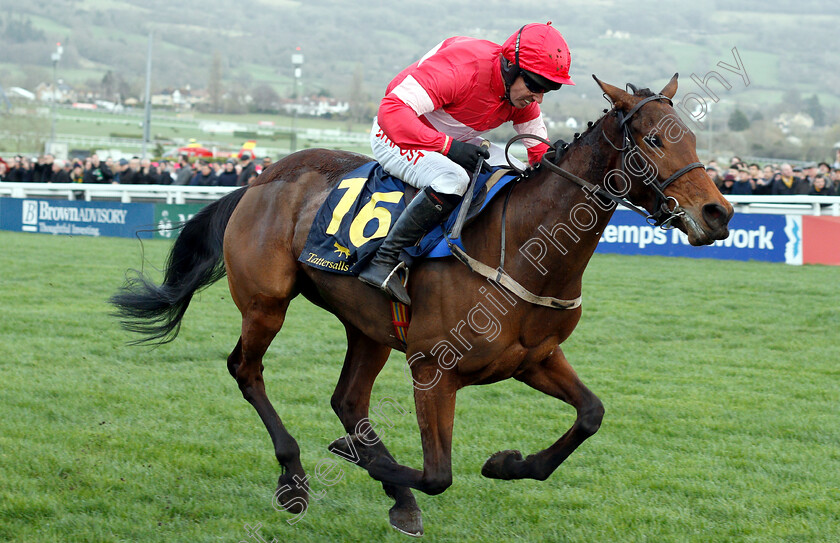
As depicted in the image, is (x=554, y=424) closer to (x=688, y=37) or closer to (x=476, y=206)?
(x=476, y=206)

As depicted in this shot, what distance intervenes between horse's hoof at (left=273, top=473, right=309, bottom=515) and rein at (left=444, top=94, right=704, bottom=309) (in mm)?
1445

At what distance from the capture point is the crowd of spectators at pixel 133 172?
18.5 metres

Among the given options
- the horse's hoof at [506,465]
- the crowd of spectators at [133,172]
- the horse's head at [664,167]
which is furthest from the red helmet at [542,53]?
the crowd of spectators at [133,172]

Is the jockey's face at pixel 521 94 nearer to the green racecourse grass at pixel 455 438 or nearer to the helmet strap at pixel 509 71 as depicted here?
the helmet strap at pixel 509 71

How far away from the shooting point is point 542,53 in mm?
3590

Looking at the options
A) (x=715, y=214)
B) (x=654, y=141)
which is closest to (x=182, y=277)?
(x=654, y=141)

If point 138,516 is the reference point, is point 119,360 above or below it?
below

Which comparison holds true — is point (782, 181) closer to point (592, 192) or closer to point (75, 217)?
point (592, 192)

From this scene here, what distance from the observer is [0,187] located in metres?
20.4

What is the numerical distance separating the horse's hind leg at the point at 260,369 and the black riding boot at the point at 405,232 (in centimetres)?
94

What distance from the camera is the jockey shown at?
12.0 ft

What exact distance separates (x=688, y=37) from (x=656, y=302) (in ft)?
269

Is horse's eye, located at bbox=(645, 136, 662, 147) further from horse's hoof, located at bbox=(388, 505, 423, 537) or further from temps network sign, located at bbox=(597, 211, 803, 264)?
temps network sign, located at bbox=(597, 211, 803, 264)

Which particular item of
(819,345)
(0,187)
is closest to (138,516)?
(819,345)
